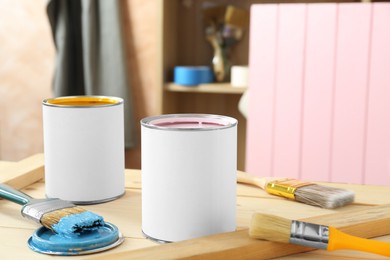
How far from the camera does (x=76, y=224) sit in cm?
76

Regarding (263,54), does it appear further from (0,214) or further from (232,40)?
(0,214)

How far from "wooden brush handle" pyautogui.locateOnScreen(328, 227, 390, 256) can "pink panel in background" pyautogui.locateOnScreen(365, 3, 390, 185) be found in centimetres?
139

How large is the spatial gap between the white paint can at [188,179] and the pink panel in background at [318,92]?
4.53 ft

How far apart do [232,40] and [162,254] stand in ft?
6.47

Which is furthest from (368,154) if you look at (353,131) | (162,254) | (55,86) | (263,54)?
(162,254)

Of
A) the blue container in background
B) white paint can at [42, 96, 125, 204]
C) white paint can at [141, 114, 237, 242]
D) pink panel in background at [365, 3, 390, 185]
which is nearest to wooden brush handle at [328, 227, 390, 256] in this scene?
white paint can at [141, 114, 237, 242]

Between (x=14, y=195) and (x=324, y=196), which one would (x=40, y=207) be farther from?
(x=324, y=196)

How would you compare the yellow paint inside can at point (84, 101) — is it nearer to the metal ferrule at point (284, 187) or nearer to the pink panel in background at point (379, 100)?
the metal ferrule at point (284, 187)

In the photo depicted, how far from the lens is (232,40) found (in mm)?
2600

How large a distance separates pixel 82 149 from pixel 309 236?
36cm

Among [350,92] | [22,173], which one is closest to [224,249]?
[22,173]

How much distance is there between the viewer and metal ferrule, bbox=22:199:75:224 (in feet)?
2.70

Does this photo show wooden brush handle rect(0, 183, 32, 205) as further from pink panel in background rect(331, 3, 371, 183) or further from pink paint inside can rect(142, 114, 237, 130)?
pink panel in background rect(331, 3, 371, 183)

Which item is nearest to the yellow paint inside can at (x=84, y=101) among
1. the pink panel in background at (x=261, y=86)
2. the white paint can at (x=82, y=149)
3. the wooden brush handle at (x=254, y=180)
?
the white paint can at (x=82, y=149)
